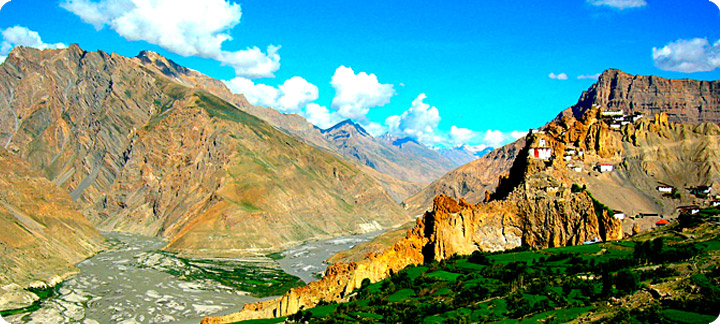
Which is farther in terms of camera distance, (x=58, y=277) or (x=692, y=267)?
(x=58, y=277)

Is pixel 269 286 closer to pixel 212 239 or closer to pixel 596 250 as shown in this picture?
pixel 212 239

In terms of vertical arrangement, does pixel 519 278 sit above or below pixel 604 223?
below

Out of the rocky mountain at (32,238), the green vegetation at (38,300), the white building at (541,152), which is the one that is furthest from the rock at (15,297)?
the white building at (541,152)

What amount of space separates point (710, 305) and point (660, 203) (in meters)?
81.0

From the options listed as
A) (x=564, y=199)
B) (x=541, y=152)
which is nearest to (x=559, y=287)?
(x=564, y=199)

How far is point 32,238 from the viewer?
150m

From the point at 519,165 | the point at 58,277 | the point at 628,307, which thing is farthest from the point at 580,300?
the point at 58,277

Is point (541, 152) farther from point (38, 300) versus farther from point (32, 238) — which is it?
point (32, 238)

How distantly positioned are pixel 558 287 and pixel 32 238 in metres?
145

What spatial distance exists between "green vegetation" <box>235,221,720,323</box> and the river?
2195 inches

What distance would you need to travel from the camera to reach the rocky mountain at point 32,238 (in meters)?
127

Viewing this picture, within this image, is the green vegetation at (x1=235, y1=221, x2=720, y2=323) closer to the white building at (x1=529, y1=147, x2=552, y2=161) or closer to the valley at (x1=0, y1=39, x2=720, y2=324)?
the valley at (x1=0, y1=39, x2=720, y2=324)

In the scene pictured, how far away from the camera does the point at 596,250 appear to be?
7619 cm

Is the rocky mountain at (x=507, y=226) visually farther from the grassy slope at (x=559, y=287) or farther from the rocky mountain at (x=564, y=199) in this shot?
the grassy slope at (x=559, y=287)
